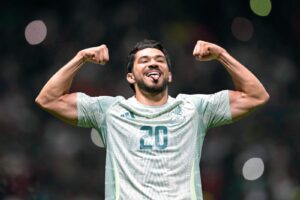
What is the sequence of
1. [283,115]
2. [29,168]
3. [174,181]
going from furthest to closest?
[283,115]
[29,168]
[174,181]

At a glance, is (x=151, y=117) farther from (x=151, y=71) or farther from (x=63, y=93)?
(x=63, y=93)

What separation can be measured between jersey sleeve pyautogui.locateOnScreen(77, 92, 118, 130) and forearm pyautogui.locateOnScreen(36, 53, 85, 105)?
0.10 m

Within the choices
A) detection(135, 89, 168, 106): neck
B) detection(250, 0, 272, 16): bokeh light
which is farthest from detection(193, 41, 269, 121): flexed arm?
detection(250, 0, 272, 16): bokeh light

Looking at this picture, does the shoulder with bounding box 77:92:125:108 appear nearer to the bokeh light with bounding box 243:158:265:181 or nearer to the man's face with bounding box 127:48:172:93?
the man's face with bounding box 127:48:172:93

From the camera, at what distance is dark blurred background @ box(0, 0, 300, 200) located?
7621 mm

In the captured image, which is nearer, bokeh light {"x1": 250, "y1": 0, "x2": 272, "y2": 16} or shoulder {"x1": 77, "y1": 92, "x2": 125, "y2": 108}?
shoulder {"x1": 77, "y1": 92, "x2": 125, "y2": 108}

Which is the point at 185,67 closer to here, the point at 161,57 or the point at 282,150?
the point at 282,150

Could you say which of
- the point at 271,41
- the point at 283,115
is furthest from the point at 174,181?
the point at 271,41

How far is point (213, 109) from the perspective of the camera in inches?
177

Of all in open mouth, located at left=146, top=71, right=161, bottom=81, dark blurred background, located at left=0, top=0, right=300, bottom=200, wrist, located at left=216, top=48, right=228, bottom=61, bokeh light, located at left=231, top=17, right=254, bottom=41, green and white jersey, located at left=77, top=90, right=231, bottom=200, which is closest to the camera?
green and white jersey, located at left=77, top=90, right=231, bottom=200

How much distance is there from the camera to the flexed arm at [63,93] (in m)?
4.46

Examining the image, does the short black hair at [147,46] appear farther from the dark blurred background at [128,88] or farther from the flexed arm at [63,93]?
the dark blurred background at [128,88]

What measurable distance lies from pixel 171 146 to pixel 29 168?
3374 mm

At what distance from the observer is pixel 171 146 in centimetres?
433
